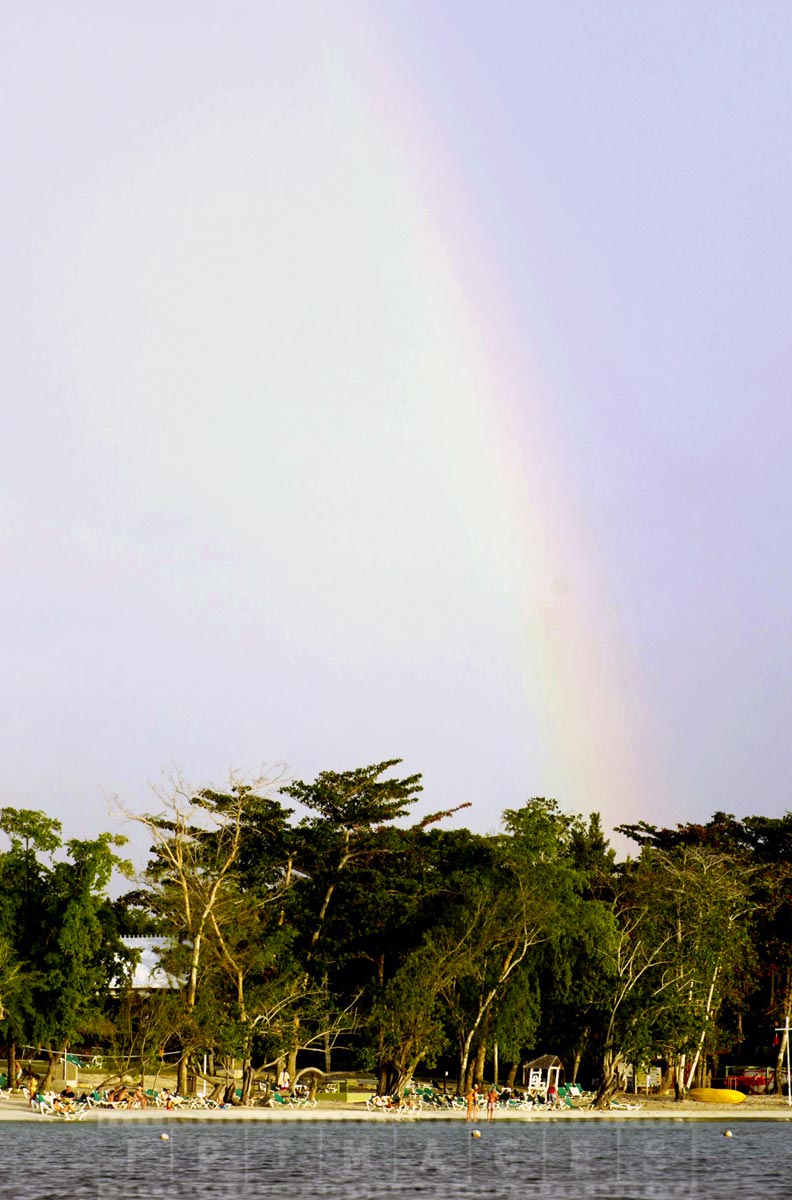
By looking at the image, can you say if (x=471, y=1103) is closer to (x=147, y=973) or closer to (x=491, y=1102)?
(x=491, y=1102)

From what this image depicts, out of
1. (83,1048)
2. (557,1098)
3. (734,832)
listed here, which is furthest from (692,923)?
(83,1048)

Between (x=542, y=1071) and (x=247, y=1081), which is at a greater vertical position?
(x=542, y=1071)

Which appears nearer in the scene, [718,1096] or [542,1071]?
[718,1096]

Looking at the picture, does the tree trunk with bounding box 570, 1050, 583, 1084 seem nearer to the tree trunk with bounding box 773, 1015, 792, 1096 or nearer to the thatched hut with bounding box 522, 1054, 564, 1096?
the thatched hut with bounding box 522, 1054, 564, 1096

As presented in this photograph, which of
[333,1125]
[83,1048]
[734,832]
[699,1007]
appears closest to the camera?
[333,1125]

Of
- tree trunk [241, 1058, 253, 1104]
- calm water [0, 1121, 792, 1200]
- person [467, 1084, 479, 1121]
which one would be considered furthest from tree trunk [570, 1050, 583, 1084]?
tree trunk [241, 1058, 253, 1104]

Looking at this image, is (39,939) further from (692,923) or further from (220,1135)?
(692,923)

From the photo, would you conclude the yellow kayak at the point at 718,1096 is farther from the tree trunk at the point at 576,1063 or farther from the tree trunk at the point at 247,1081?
the tree trunk at the point at 247,1081

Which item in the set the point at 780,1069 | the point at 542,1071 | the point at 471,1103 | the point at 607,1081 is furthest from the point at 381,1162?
the point at 780,1069

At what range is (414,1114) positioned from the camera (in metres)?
62.1

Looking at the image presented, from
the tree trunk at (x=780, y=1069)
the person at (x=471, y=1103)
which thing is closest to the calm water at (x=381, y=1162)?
the person at (x=471, y=1103)

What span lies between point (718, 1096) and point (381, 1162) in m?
33.5

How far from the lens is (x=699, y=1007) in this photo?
70125mm

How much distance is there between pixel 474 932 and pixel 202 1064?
14.7 meters
